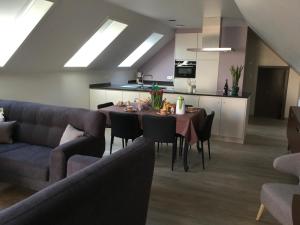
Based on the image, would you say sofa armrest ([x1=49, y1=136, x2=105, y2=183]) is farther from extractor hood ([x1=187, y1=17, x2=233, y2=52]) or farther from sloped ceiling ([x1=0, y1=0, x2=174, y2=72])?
extractor hood ([x1=187, y1=17, x2=233, y2=52])

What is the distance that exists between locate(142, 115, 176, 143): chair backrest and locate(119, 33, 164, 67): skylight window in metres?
Answer: 4.32

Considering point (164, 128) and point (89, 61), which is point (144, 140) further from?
point (89, 61)

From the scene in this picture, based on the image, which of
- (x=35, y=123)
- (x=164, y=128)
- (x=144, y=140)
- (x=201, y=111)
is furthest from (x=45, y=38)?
(x=144, y=140)

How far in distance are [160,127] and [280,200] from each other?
6.04 feet

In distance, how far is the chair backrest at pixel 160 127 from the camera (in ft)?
11.8

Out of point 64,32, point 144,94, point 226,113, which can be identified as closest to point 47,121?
point 64,32

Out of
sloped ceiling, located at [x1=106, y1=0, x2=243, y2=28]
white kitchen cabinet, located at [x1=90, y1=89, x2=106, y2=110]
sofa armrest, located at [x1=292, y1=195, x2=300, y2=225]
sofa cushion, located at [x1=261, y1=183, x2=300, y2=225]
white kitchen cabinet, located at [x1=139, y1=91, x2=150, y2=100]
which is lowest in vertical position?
sofa cushion, located at [x1=261, y1=183, x2=300, y2=225]

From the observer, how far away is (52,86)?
213 inches

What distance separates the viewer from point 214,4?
459 centimetres

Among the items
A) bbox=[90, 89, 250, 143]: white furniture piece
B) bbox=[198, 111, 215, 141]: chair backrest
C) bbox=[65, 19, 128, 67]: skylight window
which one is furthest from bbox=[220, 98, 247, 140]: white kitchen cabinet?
bbox=[65, 19, 128, 67]: skylight window

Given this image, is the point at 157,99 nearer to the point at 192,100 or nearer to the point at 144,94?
the point at 192,100

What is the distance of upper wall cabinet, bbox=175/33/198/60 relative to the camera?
7043 millimetres

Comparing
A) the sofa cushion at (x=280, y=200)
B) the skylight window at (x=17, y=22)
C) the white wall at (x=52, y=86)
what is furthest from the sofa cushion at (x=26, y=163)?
the sofa cushion at (x=280, y=200)

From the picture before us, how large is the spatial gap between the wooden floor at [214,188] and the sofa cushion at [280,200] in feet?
1.36
